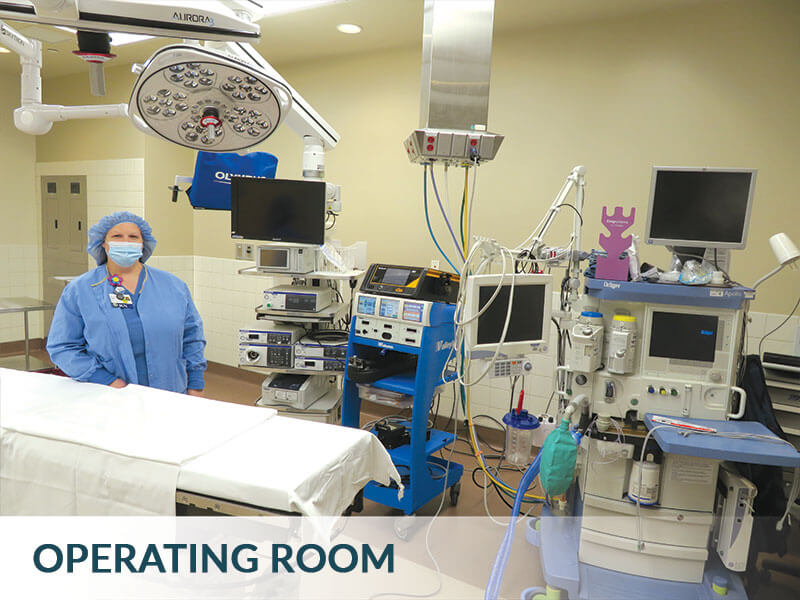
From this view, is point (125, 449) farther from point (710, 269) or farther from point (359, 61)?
point (359, 61)

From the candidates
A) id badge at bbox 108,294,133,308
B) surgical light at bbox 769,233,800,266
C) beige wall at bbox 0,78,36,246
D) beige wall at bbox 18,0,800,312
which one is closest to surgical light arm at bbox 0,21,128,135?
id badge at bbox 108,294,133,308

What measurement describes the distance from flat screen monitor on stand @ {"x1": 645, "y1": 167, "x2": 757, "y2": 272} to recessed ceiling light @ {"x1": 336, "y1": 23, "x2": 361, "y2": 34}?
259cm

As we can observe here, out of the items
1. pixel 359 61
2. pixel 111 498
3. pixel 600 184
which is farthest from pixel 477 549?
pixel 359 61

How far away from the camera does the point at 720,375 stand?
8.05 feet

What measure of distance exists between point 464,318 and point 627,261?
82 cm

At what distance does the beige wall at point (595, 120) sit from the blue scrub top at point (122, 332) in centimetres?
233

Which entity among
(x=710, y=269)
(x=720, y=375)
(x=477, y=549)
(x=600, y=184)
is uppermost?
(x=600, y=184)

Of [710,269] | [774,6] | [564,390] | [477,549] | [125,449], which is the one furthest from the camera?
[774,6]

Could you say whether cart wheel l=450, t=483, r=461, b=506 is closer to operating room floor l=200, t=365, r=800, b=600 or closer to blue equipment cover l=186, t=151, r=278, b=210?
operating room floor l=200, t=365, r=800, b=600

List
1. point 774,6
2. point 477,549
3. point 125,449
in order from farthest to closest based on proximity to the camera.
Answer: point 774,6
point 477,549
point 125,449

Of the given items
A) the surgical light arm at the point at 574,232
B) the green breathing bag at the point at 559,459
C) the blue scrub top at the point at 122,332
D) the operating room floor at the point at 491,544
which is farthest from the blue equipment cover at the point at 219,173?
the green breathing bag at the point at 559,459

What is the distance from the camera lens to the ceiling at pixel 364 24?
3.60m

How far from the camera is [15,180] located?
20.7 ft

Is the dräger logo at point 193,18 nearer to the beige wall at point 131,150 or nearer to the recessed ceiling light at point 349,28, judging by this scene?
the recessed ceiling light at point 349,28
